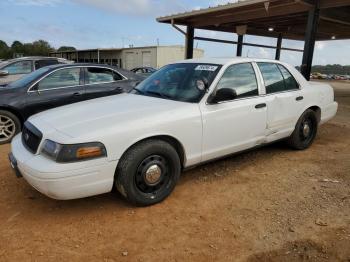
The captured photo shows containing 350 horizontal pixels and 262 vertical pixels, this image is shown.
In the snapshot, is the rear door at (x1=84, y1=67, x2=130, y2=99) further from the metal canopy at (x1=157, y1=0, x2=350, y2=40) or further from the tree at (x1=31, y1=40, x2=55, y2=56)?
the tree at (x1=31, y1=40, x2=55, y2=56)

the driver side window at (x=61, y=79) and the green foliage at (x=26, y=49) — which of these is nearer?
the driver side window at (x=61, y=79)

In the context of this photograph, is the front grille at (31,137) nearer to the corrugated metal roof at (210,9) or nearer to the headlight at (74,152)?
the headlight at (74,152)

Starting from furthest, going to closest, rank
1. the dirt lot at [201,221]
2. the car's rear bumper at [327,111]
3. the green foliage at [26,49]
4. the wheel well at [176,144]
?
the green foliage at [26,49], the car's rear bumper at [327,111], the wheel well at [176,144], the dirt lot at [201,221]

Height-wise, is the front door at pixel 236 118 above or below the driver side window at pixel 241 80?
below

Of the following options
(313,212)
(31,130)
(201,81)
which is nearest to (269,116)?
(201,81)

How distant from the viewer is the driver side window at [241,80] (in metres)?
4.26

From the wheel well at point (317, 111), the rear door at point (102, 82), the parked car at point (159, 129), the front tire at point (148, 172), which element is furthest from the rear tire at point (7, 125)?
the wheel well at point (317, 111)

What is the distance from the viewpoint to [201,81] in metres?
4.02

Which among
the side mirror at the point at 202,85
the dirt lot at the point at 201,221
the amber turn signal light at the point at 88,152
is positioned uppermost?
the side mirror at the point at 202,85

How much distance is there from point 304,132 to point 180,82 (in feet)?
8.40

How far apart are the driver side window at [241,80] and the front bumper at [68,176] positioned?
180cm

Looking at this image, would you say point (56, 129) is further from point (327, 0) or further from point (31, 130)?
point (327, 0)

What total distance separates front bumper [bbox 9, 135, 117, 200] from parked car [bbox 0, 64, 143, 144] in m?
3.18

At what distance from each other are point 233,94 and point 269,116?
3.21ft
